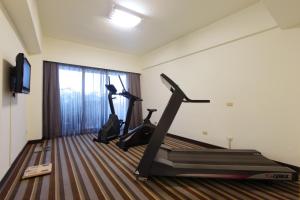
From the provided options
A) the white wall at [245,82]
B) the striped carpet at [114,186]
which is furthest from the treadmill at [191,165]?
the white wall at [245,82]

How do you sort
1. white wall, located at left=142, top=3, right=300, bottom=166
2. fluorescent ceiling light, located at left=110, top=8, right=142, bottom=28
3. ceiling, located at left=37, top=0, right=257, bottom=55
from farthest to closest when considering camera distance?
1. fluorescent ceiling light, located at left=110, top=8, right=142, bottom=28
2. ceiling, located at left=37, top=0, right=257, bottom=55
3. white wall, located at left=142, top=3, right=300, bottom=166

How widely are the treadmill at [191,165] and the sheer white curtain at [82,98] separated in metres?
3.26

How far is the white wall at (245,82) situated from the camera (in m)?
2.63

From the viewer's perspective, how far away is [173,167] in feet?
7.24

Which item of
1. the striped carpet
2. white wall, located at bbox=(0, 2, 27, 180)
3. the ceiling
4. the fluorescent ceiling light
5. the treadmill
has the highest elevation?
the ceiling

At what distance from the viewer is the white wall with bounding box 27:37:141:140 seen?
13.5 ft

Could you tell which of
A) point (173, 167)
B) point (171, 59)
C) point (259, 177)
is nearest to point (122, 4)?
point (171, 59)

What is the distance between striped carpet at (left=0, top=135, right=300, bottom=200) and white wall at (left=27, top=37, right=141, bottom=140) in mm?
1492

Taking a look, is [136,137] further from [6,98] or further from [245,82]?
[245,82]

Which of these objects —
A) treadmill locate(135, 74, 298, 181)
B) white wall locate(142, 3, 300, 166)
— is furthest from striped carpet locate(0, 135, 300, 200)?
white wall locate(142, 3, 300, 166)

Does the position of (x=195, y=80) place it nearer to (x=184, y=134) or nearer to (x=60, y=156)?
(x=184, y=134)

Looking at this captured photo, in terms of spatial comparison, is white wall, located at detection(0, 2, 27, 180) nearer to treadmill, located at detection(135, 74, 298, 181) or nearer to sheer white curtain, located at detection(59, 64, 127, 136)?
treadmill, located at detection(135, 74, 298, 181)

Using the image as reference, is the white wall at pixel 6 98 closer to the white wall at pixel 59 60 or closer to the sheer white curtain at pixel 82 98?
the white wall at pixel 59 60

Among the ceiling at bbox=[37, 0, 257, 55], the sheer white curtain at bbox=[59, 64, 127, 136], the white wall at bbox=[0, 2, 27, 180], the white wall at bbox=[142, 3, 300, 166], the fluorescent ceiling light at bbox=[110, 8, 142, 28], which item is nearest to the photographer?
the white wall at bbox=[0, 2, 27, 180]
